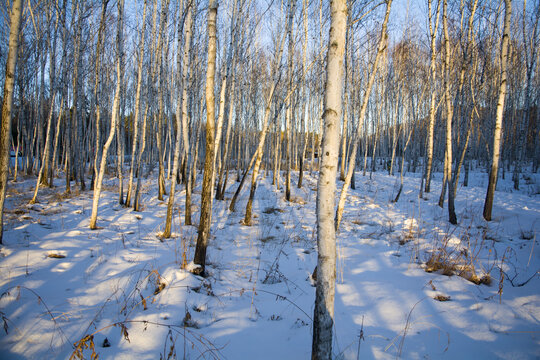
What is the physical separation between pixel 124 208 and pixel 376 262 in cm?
782

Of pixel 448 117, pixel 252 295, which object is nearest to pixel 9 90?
pixel 252 295

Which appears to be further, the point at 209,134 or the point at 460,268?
the point at 460,268

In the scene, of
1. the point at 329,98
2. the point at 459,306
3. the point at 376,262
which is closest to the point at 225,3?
the point at 329,98

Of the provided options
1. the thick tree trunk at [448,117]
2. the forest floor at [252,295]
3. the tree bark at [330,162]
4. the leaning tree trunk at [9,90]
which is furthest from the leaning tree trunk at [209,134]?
the thick tree trunk at [448,117]

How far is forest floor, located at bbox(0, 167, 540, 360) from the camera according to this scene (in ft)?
7.18

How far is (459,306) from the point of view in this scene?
9.50 ft

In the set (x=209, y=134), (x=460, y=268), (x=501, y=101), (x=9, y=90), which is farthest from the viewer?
(x=501, y=101)

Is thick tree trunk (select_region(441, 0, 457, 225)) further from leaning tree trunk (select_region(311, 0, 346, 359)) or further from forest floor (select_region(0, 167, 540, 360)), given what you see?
leaning tree trunk (select_region(311, 0, 346, 359))

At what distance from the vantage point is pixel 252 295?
125 inches

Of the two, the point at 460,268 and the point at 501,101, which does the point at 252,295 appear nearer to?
the point at 460,268

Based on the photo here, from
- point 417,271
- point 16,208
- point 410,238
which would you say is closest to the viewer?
point 417,271

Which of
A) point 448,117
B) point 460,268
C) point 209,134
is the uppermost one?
point 448,117

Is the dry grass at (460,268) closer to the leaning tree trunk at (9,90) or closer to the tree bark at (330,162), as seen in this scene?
the tree bark at (330,162)

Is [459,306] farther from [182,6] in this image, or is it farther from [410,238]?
[182,6]
